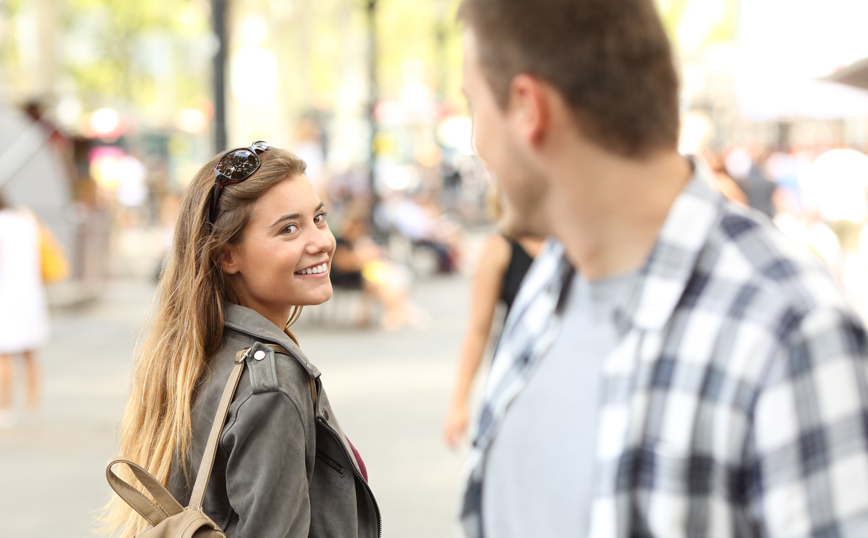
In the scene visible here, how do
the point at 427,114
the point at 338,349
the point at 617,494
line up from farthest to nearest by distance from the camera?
1. the point at 427,114
2. the point at 338,349
3. the point at 617,494

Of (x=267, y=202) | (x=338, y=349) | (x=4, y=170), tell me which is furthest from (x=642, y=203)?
(x=4, y=170)

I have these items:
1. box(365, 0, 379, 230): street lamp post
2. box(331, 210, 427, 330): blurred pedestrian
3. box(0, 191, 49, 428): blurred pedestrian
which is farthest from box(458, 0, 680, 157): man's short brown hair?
box(365, 0, 379, 230): street lamp post

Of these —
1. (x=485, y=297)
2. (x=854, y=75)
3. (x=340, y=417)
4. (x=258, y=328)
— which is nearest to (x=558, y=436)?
(x=258, y=328)

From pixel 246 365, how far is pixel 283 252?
265mm

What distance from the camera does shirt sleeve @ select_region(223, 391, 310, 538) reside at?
1804 millimetres

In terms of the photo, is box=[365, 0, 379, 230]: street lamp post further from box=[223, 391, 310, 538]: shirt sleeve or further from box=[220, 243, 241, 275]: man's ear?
box=[223, 391, 310, 538]: shirt sleeve

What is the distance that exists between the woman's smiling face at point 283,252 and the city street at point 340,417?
69 cm

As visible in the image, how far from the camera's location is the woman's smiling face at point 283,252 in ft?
6.73

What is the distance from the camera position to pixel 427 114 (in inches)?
1117

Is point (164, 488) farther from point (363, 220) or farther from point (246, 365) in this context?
Answer: point (363, 220)

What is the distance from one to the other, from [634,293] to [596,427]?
202mm

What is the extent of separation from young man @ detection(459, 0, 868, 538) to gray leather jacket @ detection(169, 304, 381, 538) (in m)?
0.41

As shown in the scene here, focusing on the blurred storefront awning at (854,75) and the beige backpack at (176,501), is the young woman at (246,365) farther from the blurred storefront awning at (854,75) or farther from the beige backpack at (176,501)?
the blurred storefront awning at (854,75)

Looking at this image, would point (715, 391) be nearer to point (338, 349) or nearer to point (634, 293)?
point (634, 293)
